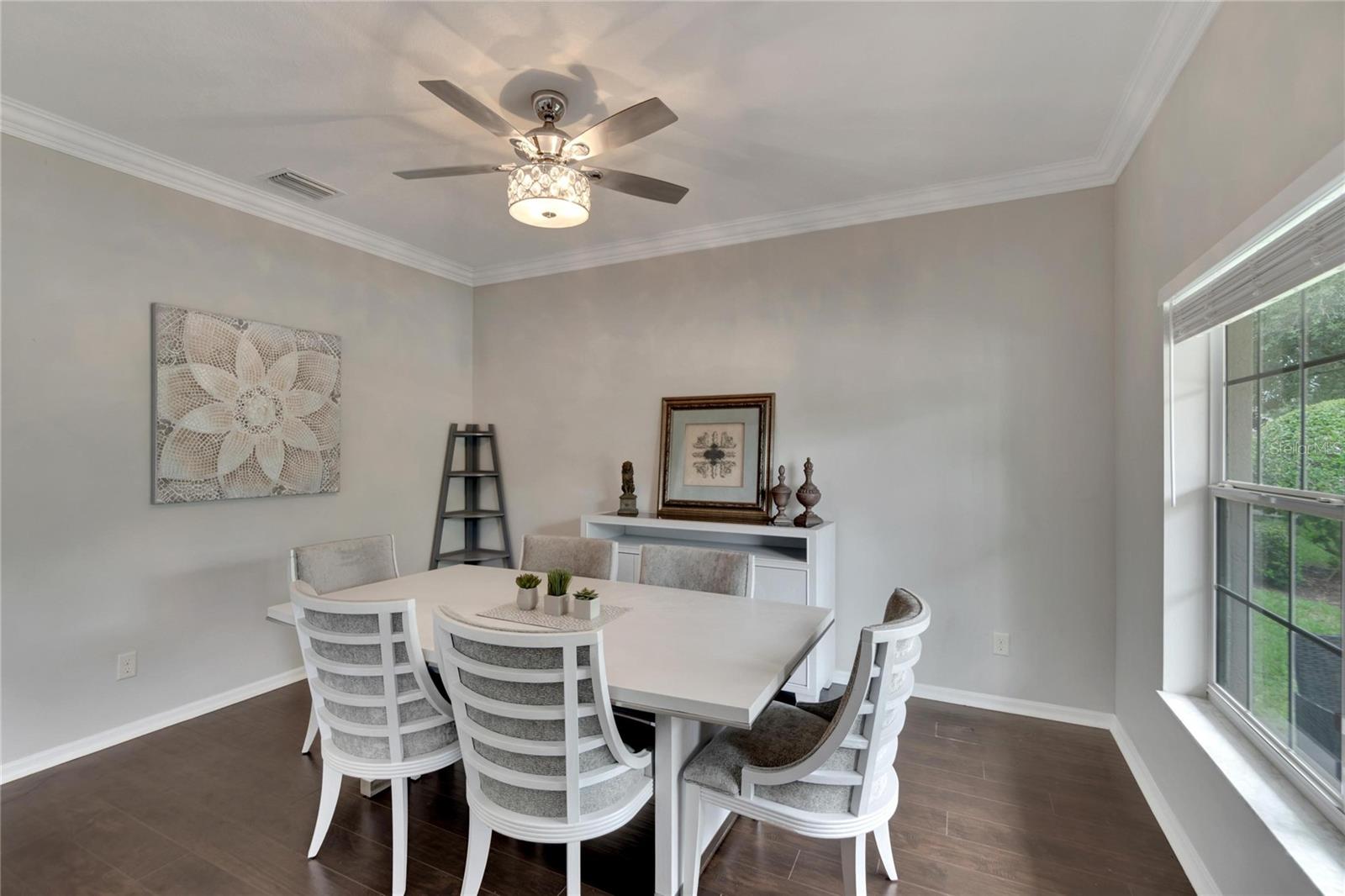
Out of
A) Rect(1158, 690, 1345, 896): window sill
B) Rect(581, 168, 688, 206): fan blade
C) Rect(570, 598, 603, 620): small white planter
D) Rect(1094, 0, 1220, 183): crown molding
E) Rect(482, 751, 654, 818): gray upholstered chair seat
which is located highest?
Rect(1094, 0, 1220, 183): crown molding

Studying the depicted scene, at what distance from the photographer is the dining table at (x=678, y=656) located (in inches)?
57.8

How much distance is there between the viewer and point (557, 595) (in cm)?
210

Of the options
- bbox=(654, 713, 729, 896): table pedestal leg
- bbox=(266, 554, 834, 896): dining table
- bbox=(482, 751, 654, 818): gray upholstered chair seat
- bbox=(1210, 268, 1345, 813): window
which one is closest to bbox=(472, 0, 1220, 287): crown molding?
bbox=(1210, 268, 1345, 813): window

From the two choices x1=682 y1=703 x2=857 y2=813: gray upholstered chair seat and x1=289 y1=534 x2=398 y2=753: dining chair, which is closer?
x1=682 y1=703 x2=857 y2=813: gray upholstered chair seat

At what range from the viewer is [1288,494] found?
5.04ft

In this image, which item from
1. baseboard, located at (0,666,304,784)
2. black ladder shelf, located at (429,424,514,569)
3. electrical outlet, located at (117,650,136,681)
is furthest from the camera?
black ladder shelf, located at (429,424,514,569)

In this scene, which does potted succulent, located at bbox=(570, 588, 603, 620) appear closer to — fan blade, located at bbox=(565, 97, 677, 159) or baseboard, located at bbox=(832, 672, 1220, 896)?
fan blade, located at bbox=(565, 97, 677, 159)

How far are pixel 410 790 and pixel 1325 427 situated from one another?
3092 mm

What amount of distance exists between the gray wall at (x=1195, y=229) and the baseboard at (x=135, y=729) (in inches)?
164

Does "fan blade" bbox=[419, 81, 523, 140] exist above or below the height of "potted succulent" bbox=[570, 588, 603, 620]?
above

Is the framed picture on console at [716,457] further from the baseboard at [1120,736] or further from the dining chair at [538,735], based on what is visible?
the dining chair at [538,735]

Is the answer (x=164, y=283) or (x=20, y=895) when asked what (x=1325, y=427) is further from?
(x=164, y=283)

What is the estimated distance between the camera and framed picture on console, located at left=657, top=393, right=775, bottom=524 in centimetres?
359

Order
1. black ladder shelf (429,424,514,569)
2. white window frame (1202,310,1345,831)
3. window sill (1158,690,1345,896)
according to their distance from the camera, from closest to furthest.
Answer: window sill (1158,690,1345,896) → white window frame (1202,310,1345,831) → black ladder shelf (429,424,514,569)
